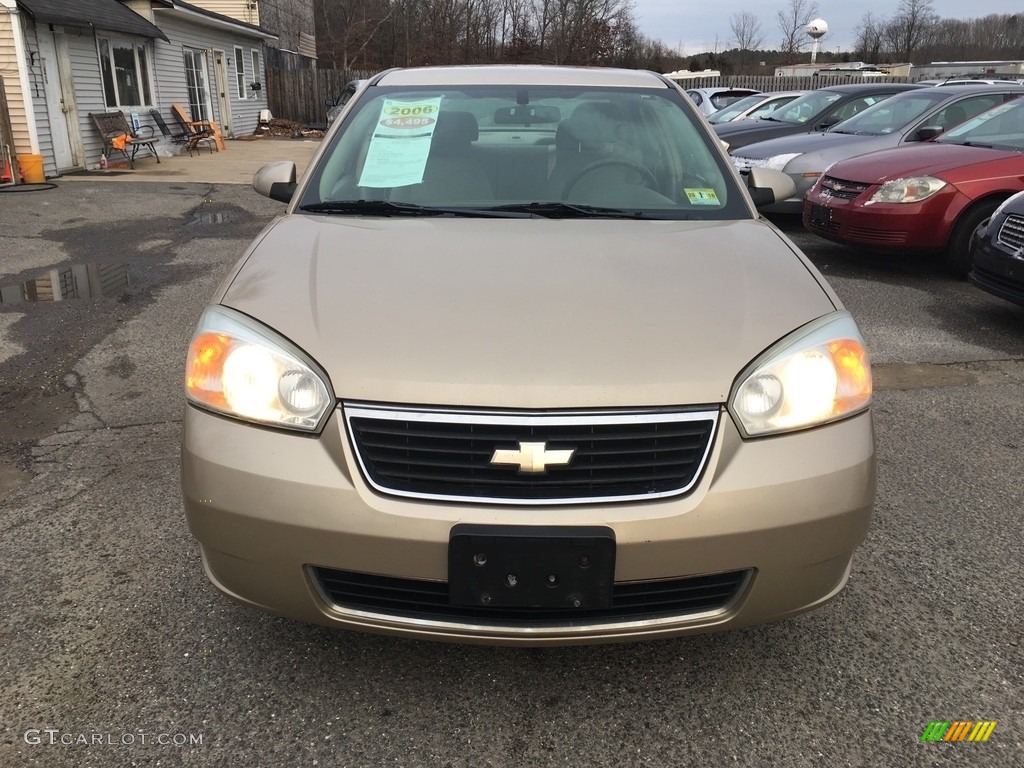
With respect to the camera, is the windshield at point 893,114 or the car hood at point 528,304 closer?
the car hood at point 528,304

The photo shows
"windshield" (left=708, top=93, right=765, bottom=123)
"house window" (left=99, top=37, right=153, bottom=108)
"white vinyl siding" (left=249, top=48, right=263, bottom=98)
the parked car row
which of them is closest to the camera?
the parked car row

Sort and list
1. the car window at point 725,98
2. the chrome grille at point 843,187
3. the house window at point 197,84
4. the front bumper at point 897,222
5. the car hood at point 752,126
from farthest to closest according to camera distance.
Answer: the house window at point 197,84 < the car window at point 725,98 < the car hood at point 752,126 < the chrome grille at point 843,187 < the front bumper at point 897,222

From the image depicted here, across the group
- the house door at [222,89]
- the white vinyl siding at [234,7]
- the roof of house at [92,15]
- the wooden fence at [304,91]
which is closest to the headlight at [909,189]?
the roof of house at [92,15]

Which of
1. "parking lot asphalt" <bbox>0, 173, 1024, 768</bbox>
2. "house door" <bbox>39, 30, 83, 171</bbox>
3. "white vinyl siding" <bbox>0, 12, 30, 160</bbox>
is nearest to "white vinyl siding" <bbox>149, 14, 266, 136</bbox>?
"house door" <bbox>39, 30, 83, 171</bbox>

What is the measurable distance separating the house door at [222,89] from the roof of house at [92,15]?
473 centimetres

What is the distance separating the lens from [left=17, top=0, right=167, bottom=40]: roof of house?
1298cm

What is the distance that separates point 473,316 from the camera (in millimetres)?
2010

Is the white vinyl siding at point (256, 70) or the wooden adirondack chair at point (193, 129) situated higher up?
the white vinyl siding at point (256, 70)

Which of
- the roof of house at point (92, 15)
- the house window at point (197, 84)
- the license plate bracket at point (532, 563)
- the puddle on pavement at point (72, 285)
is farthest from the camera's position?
the house window at point (197, 84)

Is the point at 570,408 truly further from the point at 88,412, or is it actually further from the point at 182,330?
the point at 182,330

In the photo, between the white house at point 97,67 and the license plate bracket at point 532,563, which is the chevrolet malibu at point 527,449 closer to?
the license plate bracket at point 532,563

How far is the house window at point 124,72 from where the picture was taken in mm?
15961

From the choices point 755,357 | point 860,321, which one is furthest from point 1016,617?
point 860,321

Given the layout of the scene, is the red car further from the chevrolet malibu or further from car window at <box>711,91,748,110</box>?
car window at <box>711,91,748,110</box>
